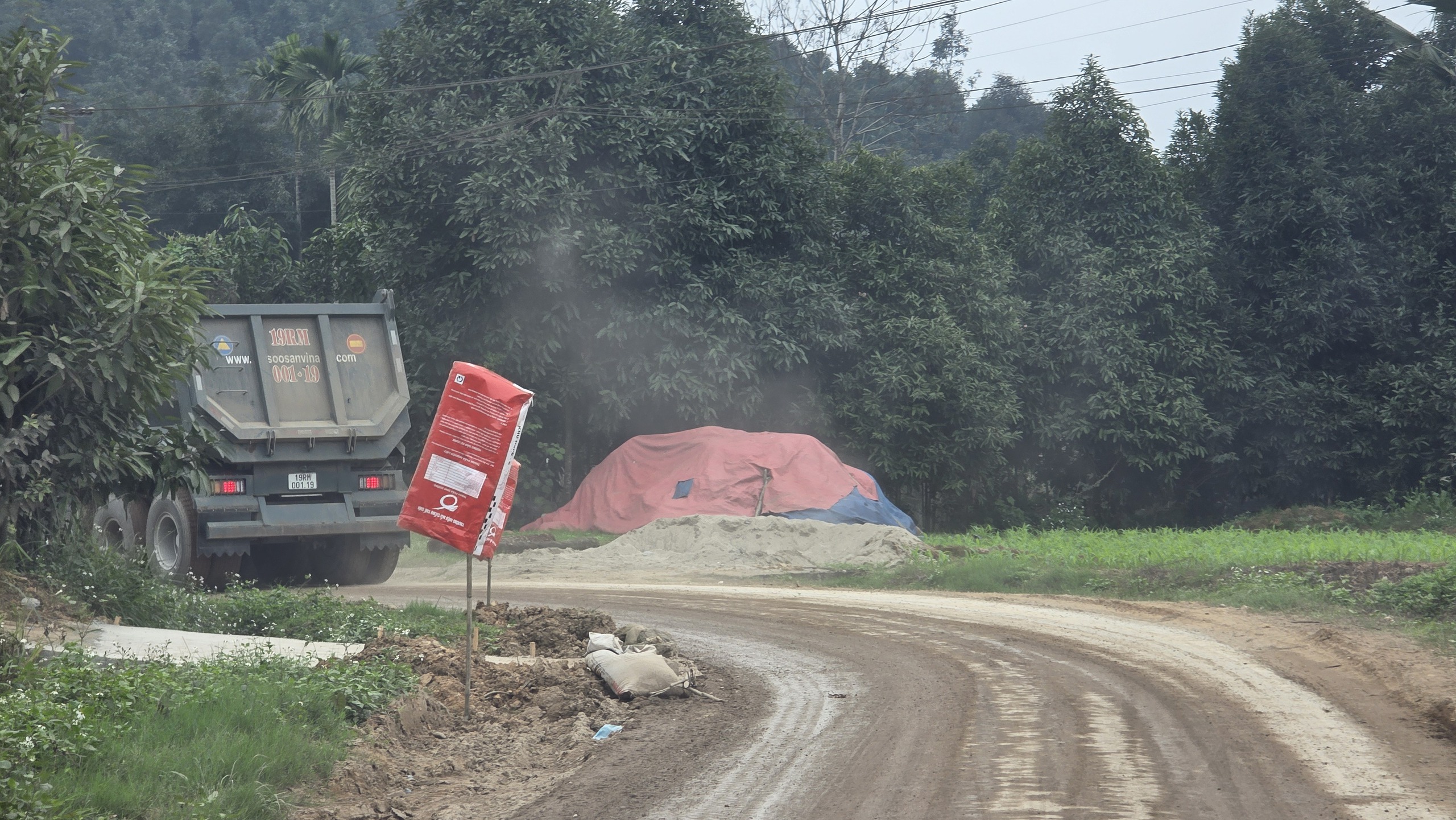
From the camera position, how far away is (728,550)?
63.8 ft

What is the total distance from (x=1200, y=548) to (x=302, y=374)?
1225 centimetres

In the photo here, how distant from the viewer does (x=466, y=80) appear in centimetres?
2545

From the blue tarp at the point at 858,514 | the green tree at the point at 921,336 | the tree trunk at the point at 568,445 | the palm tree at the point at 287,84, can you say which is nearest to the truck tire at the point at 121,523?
the blue tarp at the point at 858,514

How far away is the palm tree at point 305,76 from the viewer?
4200 centimetres

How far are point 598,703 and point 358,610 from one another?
3.48 metres

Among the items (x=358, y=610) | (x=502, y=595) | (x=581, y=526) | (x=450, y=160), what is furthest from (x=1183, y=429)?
(x=358, y=610)

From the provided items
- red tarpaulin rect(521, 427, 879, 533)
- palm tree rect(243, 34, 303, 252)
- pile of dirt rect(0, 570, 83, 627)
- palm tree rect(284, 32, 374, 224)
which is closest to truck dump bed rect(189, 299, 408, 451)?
pile of dirt rect(0, 570, 83, 627)

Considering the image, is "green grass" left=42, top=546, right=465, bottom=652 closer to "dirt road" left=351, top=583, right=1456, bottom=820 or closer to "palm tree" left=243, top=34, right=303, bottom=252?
"dirt road" left=351, top=583, right=1456, bottom=820

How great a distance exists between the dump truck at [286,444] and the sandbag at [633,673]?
6.50m

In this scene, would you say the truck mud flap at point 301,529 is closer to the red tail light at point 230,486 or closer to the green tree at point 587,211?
the red tail light at point 230,486

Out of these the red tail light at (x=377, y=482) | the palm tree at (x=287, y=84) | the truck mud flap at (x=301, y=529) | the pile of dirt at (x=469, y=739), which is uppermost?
the palm tree at (x=287, y=84)

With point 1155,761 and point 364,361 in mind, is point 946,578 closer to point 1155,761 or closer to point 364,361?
point 364,361

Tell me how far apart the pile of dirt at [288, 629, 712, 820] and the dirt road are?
0.89 feet

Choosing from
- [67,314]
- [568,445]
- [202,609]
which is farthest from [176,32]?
[202,609]
